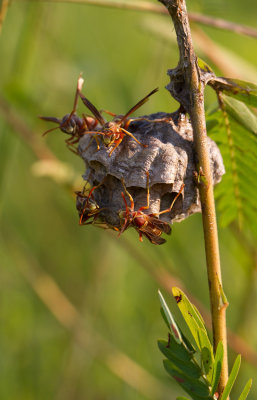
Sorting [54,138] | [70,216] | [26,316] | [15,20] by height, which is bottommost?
[26,316]

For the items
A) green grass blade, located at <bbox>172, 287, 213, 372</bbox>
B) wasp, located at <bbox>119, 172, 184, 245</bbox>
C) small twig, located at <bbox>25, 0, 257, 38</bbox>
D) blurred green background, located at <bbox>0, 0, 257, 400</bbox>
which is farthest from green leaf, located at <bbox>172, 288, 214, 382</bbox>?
blurred green background, located at <bbox>0, 0, 257, 400</bbox>

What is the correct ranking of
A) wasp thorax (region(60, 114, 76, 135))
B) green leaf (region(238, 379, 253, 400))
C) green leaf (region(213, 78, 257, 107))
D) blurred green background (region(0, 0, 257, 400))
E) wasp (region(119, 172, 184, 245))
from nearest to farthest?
green leaf (region(238, 379, 253, 400)) < green leaf (region(213, 78, 257, 107)) < wasp (region(119, 172, 184, 245)) < wasp thorax (region(60, 114, 76, 135)) < blurred green background (region(0, 0, 257, 400))

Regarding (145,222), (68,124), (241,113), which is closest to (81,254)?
(68,124)

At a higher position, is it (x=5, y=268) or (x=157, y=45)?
(x=157, y=45)

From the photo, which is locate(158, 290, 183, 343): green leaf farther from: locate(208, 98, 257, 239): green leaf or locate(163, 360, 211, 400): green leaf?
locate(208, 98, 257, 239): green leaf

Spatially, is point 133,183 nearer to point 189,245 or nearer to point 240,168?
Result: point 240,168

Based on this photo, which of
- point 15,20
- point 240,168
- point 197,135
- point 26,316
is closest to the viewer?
point 197,135

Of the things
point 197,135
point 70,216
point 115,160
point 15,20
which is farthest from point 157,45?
point 197,135
